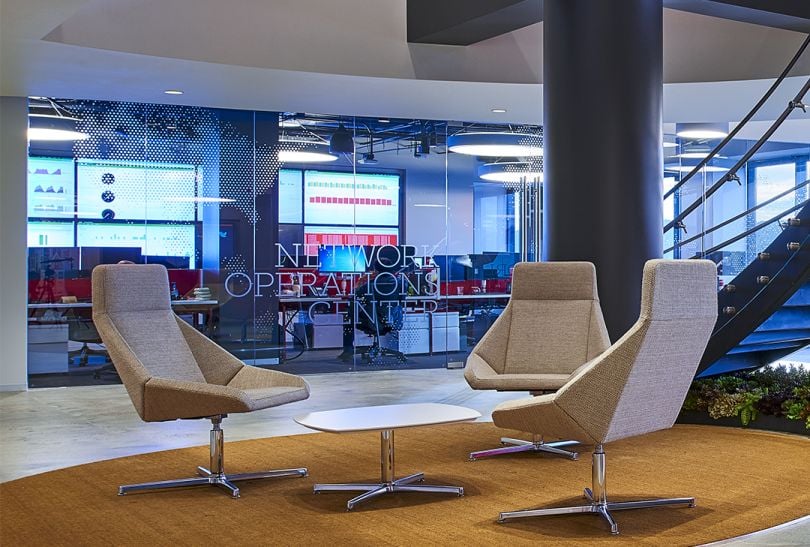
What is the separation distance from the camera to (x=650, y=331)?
167 inches

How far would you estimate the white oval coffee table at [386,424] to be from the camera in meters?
4.72

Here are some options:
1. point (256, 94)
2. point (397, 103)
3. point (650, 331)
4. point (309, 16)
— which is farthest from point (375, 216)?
point (650, 331)

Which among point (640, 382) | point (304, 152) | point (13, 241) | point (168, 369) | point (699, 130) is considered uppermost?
point (699, 130)

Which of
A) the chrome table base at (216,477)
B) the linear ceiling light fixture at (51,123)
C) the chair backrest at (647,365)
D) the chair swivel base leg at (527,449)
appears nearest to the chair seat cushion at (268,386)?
the chrome table base at (216,477)

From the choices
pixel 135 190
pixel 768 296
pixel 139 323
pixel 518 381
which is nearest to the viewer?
pixel 139 323

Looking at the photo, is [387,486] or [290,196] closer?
[387,486]

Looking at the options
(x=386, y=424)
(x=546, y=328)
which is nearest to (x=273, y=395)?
(x=386, y=424)

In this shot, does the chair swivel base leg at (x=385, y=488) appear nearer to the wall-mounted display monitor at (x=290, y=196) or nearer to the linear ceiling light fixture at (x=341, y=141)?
the wall-mounted display monitor at (x=290, y=196)

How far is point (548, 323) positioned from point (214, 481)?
2559 mm

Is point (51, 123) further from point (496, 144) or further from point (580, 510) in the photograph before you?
point (580, 510)

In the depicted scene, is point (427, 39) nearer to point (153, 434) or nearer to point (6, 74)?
point (6, 74)

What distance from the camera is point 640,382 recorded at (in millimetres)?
4285

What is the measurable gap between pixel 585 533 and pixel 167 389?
2.23m

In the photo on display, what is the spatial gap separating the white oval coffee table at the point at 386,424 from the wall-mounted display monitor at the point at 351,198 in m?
5.88
